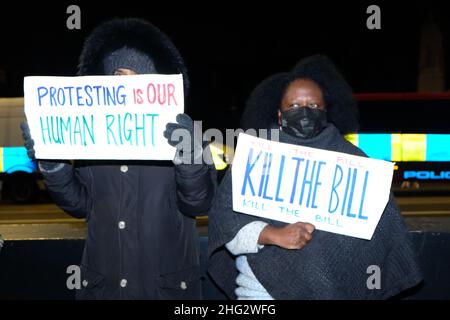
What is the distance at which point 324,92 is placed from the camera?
2.61m

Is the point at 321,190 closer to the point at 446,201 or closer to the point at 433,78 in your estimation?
the point at 446,201

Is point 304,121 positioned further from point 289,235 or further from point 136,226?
point 136,226

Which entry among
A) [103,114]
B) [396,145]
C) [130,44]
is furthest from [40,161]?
[396,145]

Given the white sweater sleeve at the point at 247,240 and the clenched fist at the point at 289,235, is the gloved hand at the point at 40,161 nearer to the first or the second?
the white sweater sleeve at the point at 247,240

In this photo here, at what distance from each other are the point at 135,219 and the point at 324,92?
1.02m

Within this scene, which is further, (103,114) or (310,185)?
(103,114)

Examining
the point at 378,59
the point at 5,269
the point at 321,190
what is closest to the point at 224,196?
the point at 321,190

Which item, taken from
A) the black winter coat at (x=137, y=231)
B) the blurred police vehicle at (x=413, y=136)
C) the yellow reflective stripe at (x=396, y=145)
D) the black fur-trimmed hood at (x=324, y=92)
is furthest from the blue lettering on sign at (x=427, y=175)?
the black winter coat at (x=137, y=231)

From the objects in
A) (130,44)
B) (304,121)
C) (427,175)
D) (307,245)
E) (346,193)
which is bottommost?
(427,175)

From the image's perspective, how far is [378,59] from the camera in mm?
32219

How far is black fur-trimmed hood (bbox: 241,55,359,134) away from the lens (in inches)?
102

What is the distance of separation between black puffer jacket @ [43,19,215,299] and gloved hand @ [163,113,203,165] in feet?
0.41

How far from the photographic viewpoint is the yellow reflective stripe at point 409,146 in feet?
44.3

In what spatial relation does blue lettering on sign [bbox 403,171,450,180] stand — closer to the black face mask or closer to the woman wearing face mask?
the woman wearing face mask
